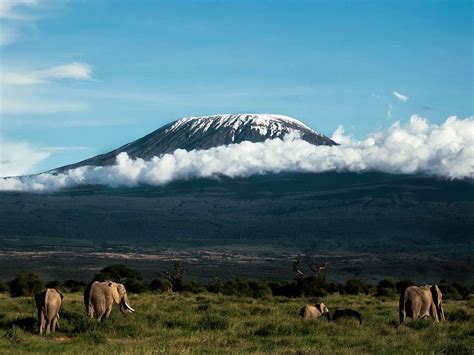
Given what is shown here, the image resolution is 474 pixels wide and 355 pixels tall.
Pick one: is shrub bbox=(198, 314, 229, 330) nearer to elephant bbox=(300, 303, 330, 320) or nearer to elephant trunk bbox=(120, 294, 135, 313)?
elephant trunk bbox=(120, 294, 135, 313)

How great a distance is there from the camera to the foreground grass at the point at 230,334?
1630 centimetres

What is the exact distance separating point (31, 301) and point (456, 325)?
13249 millimetres

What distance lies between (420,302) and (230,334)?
5428 millimetres

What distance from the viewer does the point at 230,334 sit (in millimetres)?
18641

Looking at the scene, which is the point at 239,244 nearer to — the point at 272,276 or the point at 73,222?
the point at 73,222

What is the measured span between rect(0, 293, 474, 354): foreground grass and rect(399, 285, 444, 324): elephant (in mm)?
495

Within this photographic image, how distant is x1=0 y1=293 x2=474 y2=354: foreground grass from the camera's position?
1630cm

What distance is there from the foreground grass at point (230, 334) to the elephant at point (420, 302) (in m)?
0.50

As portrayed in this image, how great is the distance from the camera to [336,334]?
753 inches

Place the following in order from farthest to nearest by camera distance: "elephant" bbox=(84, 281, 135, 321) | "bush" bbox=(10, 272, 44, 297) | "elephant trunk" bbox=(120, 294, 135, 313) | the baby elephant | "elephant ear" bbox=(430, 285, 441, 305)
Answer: "bush" bbox=(10, 272, 44, 297) < "elephant ear" bbox=(430, 285, 441, 305) < the baby elephant < "elephant trunk" bbox=(120, 294, 135, 313) < "elephant" bbox=(84, 281, 135, 321)

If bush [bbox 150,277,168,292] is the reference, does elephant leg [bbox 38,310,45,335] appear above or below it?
above

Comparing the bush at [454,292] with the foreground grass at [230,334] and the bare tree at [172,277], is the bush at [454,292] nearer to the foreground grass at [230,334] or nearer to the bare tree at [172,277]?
the bare tree at [172,277]

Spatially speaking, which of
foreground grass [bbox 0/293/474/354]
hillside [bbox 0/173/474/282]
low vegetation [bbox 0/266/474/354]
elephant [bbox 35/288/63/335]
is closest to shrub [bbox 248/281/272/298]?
low vegetation [bbox 0/266/474/354]

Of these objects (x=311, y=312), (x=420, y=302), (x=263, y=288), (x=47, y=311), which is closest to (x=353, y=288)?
(x=263, y=288)
